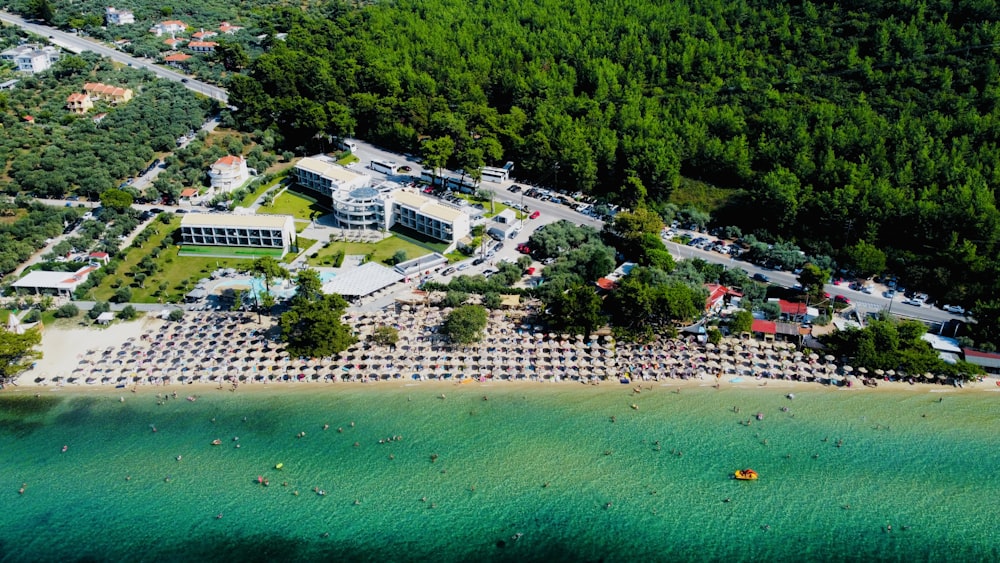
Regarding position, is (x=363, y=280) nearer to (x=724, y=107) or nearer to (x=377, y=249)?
(x=377, y=249)

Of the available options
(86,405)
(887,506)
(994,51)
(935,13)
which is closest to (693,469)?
(887,506)

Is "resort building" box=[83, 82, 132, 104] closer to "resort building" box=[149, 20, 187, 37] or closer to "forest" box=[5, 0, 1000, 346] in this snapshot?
"forest" box=[5, 0, 1000, 346]

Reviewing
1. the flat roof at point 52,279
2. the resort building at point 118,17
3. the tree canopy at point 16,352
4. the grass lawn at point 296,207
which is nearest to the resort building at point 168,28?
the resort building at point 118,17

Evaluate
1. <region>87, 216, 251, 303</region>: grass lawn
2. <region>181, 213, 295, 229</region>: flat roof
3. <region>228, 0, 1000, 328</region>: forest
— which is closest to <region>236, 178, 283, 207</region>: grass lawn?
<region>181, 213, 295, 229</region>: flat roof

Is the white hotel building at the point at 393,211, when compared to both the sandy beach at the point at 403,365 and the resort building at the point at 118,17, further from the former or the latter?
the resort building at the point at 118,17

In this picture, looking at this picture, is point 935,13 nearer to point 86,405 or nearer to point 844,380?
point 844,380
